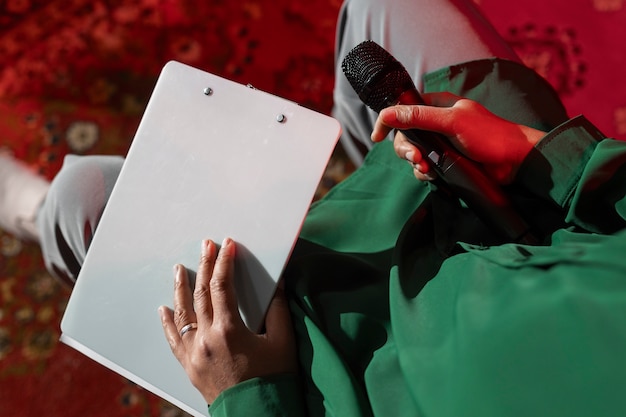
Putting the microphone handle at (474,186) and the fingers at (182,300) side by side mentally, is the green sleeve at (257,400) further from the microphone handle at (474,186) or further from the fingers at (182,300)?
the microphone handle at (474,186)

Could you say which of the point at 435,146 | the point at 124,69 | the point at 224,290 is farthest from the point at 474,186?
the point at 124,69

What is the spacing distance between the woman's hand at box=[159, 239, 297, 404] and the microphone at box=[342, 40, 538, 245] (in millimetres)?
237

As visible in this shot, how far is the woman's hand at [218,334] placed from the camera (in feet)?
1.87

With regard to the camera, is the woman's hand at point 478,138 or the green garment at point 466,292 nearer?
the green garment at point 466,292

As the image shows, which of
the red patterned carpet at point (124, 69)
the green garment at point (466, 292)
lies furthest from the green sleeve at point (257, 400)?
the red patterned carpet at point (124, 69)

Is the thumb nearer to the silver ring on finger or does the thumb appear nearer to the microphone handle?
the microphone handle

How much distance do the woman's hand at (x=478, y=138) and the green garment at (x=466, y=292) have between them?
27mm

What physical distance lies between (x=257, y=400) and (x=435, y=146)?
34 centimetres

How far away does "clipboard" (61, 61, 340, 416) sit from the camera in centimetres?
60

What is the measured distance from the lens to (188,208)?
→ 0.62 meters

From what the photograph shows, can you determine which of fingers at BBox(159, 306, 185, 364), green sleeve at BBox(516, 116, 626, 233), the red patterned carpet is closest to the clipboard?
fingers at BBox(159, 306, 185, 364)

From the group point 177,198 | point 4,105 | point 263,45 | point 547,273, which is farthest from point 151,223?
point 4,105

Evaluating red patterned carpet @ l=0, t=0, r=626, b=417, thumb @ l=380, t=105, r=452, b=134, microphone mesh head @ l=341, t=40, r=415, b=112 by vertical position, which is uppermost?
microphone mesh head @ l=341, t=40, r=415, b=112

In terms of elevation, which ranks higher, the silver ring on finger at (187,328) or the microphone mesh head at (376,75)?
the microphone mesh head at (376,75)
